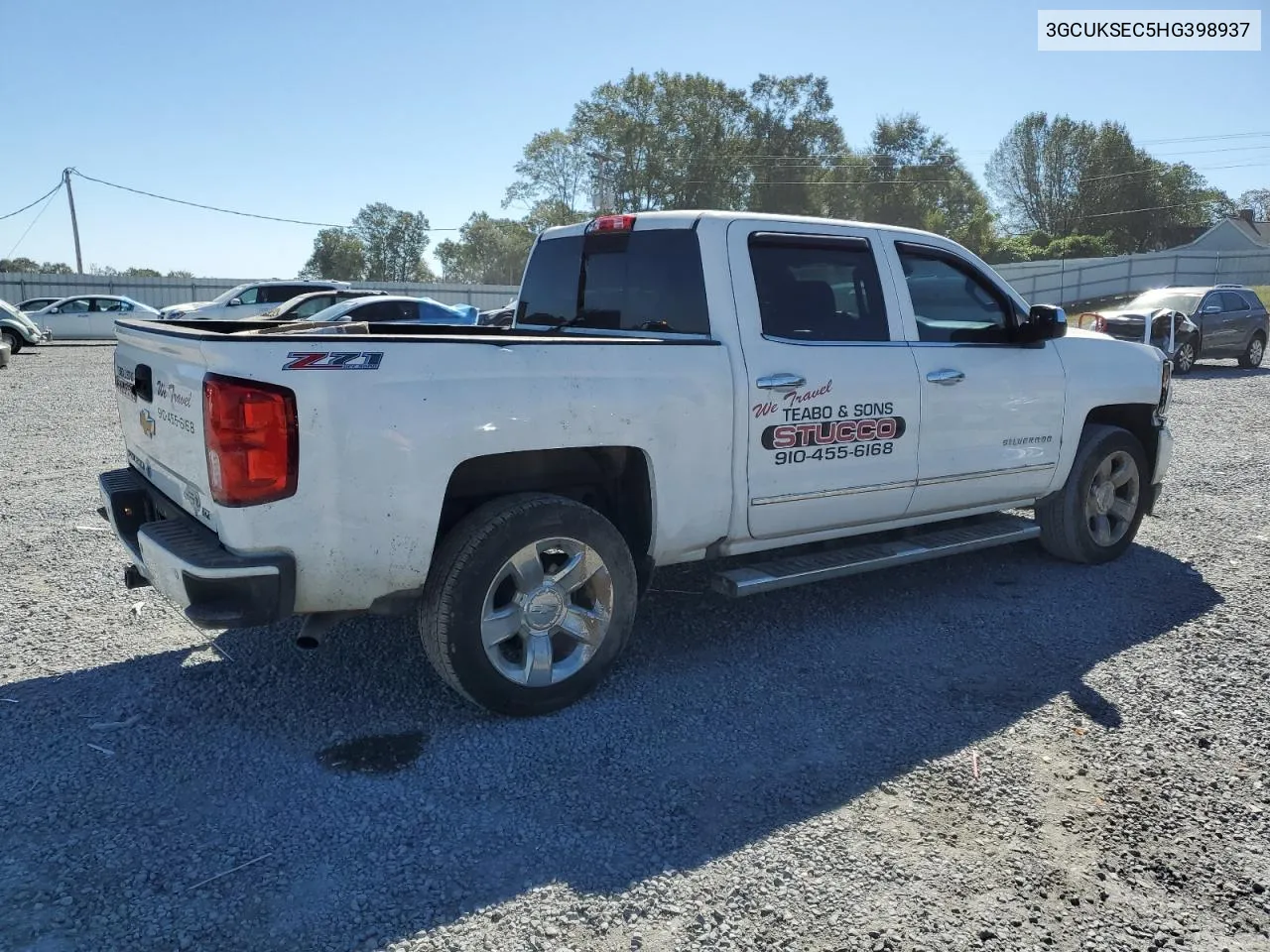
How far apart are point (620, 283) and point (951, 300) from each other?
185cm

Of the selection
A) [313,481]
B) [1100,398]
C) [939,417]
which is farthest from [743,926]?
[1100,398]

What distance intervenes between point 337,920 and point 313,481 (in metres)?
1.35

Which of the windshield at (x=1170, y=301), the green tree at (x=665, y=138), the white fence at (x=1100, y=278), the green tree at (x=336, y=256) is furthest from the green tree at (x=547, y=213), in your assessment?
the windshield at (x=1170, y=301)

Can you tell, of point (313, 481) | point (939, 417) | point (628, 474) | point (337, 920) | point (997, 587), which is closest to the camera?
point (337, 920)

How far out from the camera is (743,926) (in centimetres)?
252

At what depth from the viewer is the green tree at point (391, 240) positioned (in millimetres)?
79688

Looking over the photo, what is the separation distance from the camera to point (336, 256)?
74.9 m

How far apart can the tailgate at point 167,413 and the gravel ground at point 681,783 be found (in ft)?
2.97

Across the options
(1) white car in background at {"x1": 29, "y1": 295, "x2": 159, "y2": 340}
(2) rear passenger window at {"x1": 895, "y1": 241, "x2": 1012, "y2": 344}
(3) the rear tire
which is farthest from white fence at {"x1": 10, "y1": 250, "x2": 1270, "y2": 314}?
(2) rear passenger window at {"x1": 895, "y1": 241, "x2": 1012, "y2": 344}

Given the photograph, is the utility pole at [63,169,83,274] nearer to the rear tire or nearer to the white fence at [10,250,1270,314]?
the white fence at [10,250,1270,314]

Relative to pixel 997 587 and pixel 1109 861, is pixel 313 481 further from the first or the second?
pixel 997 587

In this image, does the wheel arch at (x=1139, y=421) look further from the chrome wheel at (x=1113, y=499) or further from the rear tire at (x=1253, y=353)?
the rear tire at (x=1253, y=353)

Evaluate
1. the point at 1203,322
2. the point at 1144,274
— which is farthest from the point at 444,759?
the point at 1144,274

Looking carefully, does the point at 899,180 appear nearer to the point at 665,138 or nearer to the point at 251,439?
the point at 665,138
